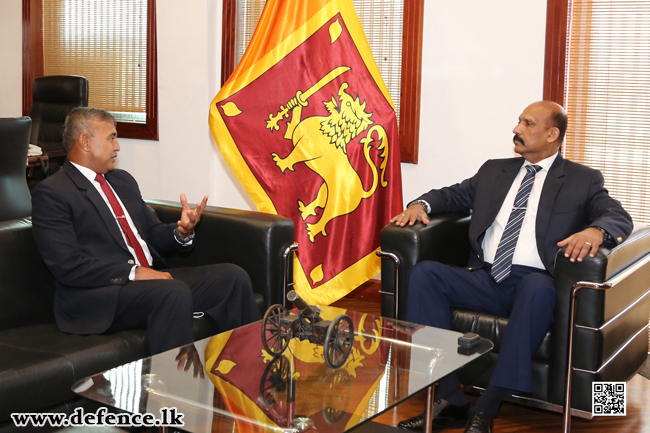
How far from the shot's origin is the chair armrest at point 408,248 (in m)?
2.89

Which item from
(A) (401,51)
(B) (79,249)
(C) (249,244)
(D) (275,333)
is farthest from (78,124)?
(A) (401,51)

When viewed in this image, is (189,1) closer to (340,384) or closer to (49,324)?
(49,324)

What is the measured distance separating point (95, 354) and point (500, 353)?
1.44m

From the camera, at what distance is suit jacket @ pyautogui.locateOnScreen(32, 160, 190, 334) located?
7.92ft

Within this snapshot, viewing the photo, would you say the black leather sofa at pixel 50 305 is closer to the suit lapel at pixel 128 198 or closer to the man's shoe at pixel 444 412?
the suit lapel at pixel 128 198

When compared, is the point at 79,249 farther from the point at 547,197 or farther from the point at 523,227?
the point at 547,197

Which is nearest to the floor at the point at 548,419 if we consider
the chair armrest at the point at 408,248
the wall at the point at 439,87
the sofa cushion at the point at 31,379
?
the chair armrest at the point at 408,248

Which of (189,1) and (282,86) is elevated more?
(189,1)

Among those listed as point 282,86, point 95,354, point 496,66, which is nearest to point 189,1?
point 282,86

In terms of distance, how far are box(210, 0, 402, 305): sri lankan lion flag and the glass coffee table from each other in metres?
1.26

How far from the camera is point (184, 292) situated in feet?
8.08

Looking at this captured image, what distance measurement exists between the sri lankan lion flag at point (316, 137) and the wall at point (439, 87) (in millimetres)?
622

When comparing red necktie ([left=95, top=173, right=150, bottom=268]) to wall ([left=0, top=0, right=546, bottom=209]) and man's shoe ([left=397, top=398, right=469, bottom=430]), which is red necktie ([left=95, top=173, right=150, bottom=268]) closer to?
man's shoe ([left=397, top=398, right=469, bottom=430])

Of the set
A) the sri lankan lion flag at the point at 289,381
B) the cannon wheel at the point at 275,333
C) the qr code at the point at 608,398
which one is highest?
the cannon wheel at the point at 275,333
